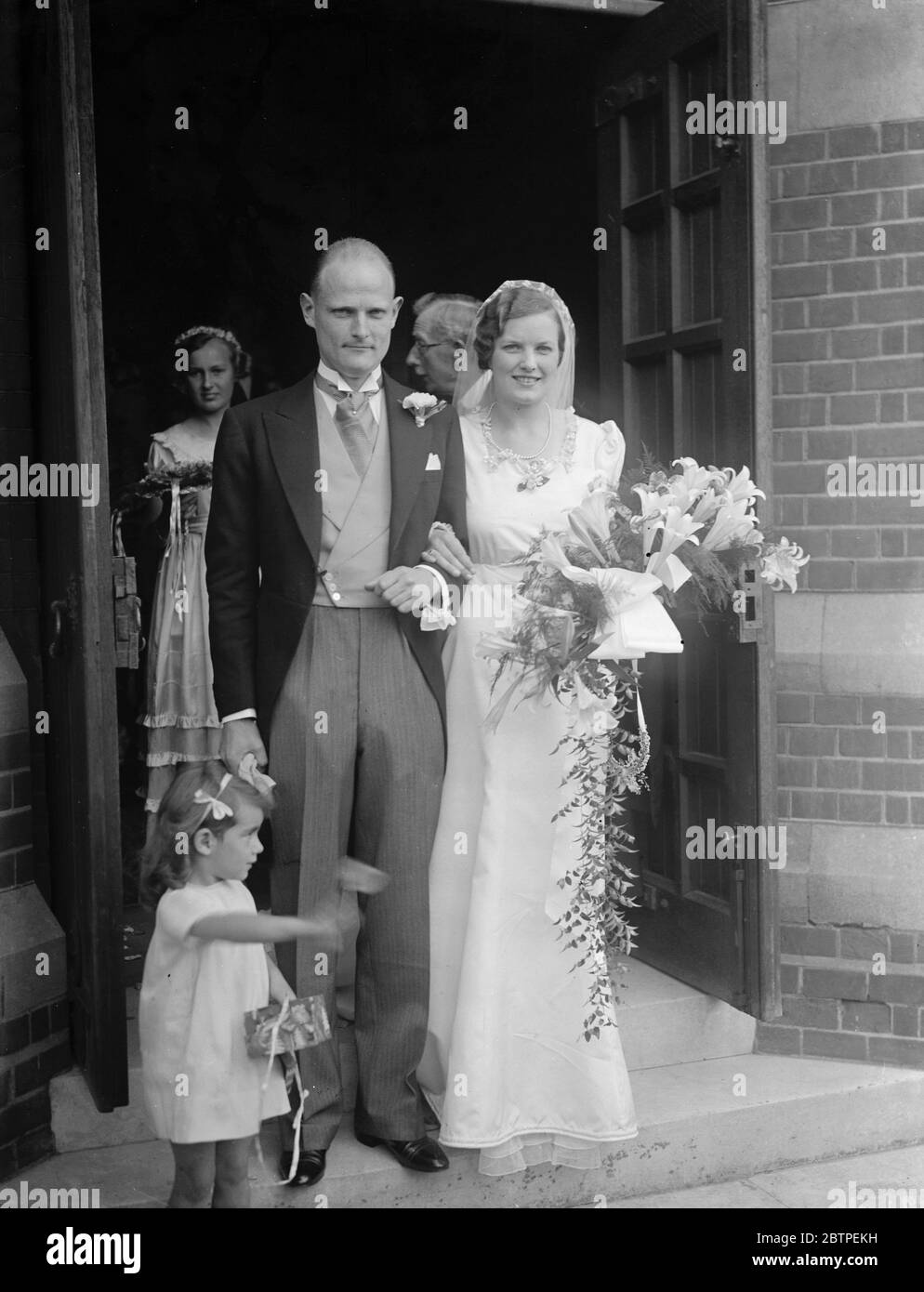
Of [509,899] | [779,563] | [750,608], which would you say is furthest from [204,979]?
[750,608]

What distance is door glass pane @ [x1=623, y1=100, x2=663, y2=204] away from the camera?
16.2ft

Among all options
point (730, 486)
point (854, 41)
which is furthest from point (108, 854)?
point (854, 41)

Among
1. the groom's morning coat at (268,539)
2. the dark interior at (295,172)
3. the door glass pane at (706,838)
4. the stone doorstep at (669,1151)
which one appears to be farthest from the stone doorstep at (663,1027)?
the dark interior at (295,172)

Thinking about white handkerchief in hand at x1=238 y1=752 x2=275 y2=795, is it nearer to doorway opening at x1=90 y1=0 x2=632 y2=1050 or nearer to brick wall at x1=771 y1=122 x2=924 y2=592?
brick wall at x1=771 y1=122 x2=924 y2=592

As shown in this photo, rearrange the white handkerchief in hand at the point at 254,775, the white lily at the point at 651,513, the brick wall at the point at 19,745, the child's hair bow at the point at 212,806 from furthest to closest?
the brick wall at the point at 19,745, the white lily at the point at 651,513, the white handkerchief in hand at the point at 254,775, the child's hair bow at the point at 212,806

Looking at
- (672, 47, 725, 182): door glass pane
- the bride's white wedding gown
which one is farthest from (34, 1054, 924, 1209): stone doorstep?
(672, 47, 725, 182): door glass pane

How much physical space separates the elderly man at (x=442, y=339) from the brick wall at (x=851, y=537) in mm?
997

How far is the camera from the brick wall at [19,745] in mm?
4094

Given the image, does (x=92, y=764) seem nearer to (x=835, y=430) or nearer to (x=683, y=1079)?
(x=683, y=1079)

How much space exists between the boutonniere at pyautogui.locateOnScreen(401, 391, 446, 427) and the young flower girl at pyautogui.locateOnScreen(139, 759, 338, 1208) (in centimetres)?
111

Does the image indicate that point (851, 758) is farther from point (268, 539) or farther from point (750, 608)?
point (268, 539)

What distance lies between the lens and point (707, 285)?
4.71 meters

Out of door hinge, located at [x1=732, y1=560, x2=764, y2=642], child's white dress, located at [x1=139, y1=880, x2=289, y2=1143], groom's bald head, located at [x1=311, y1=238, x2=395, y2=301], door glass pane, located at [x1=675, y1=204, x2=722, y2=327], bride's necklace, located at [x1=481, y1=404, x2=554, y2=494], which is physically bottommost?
child's white dress, located at [x1=139, y1=880, x2=289, y2=1143]

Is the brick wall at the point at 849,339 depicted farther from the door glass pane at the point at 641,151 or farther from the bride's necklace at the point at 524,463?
the bride's necklace at the point at 524,463
